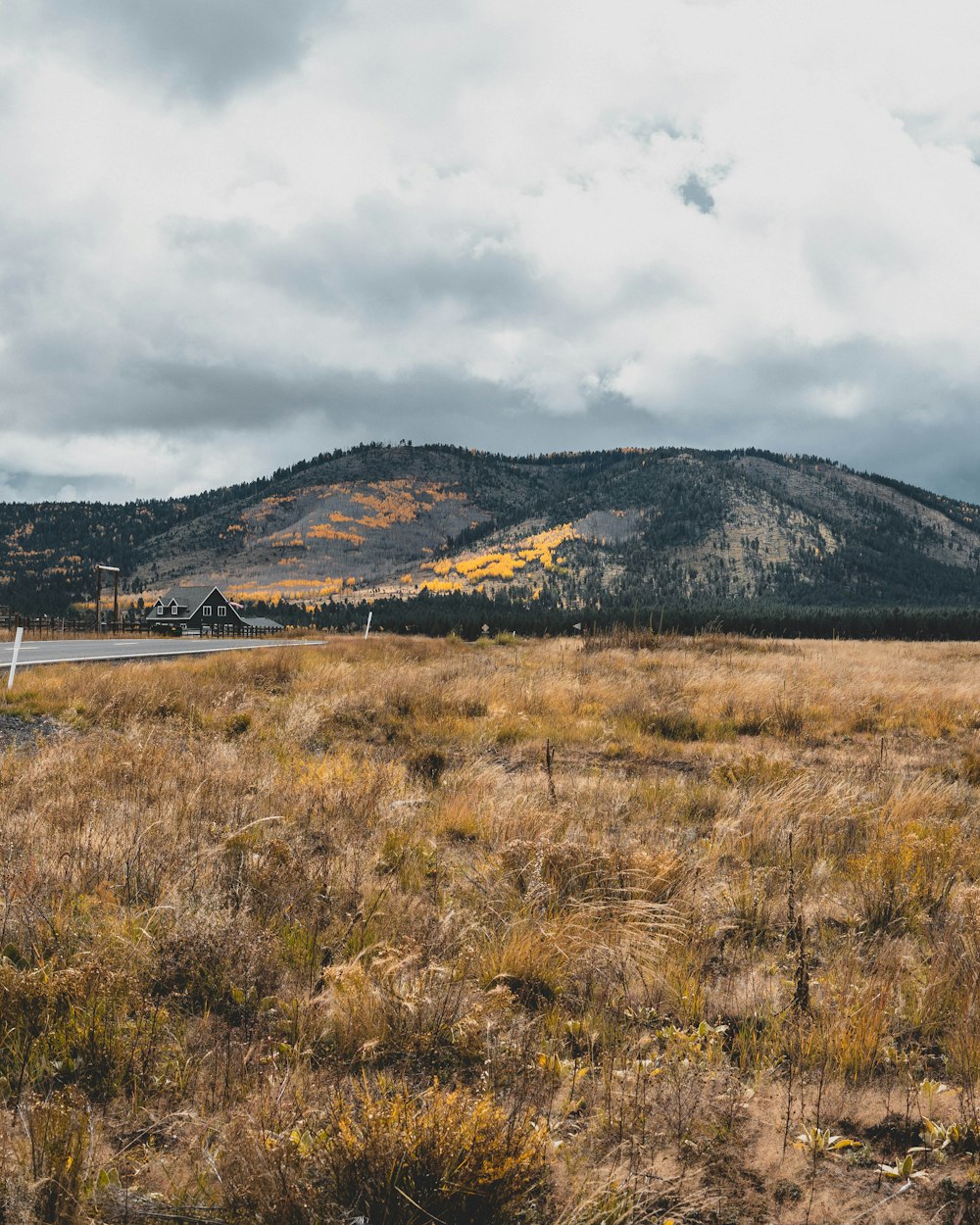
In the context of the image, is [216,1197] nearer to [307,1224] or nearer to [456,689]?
[307,1224]

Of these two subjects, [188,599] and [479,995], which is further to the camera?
[188,599]

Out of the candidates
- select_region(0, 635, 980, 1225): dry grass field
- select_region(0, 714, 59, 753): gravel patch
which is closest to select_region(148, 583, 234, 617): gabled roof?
select_region(0, 714, 59, 753): gravel patch

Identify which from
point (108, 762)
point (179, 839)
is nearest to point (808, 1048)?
point (179, 839)

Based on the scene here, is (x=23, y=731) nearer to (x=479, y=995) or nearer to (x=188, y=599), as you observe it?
(x=479, y=995)

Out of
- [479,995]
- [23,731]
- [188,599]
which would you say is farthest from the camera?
[188,599]

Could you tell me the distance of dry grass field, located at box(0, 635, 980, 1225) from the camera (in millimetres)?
1945

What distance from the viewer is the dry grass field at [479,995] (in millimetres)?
1945

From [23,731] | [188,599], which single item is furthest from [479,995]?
[188,599]

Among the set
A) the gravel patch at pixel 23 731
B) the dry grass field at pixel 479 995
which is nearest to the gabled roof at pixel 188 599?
the gravel patch at pixel 23 731

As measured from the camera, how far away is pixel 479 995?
2.90 meters

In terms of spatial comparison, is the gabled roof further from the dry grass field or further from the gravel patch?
the dry grass field

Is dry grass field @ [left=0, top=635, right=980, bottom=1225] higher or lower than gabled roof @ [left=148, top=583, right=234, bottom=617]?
lower

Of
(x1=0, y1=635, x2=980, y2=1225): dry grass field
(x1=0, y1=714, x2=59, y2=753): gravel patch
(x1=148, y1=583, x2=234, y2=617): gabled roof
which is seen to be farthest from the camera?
(x1=148, y1=583, x2=234, y2=617): gabled roof

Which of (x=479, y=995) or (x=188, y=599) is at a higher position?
(x=188, y=599)
